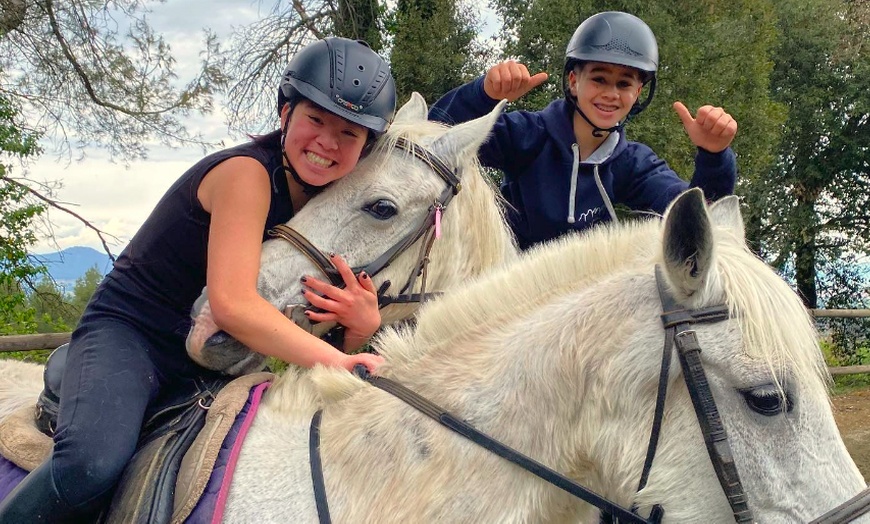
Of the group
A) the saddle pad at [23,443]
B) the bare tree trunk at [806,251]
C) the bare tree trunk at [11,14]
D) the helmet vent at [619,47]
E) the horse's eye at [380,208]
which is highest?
the bare tree trunk at [11,14]

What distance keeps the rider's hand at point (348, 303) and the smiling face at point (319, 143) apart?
0.38m

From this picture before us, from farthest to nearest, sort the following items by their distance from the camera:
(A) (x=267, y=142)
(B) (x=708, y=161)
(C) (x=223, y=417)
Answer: (B) (x=708, y=161), (A) (x=267, y=142), (C) (x=223, y=417)

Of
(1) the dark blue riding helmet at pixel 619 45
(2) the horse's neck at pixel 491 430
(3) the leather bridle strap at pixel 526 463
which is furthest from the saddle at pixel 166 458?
(1) the dark blue riding helmet at pixel 619 45

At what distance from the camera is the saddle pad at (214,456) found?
5.24ft

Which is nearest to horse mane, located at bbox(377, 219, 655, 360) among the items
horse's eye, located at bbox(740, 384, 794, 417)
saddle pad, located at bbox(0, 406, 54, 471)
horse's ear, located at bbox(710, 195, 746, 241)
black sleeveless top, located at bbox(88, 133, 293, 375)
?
horse's ear, located at bbox(710, 195, 746, 241)

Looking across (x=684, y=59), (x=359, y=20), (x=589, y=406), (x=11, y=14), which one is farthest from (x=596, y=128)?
(x=11, y=14)

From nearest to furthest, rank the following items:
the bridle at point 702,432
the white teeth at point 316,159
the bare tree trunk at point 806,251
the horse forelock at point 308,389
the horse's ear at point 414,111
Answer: the bridle at point 702,432
the horse forelock at point 308,389
the white teeth at point 316,159
the horse's ear at point 414,111
the bare tree trunk at point 806,251

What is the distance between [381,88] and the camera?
2424 mm

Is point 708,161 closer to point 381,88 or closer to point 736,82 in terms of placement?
point 381,88

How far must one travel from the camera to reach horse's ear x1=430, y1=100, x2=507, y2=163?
107 inches

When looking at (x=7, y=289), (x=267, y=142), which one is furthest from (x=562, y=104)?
(x=7, y=289)

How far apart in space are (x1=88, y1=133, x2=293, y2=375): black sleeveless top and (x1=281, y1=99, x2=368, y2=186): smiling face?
13 cm

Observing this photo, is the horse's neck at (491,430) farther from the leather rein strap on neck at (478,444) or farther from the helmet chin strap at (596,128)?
the helmet chin strap at (596,128)

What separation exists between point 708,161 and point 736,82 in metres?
9.92
